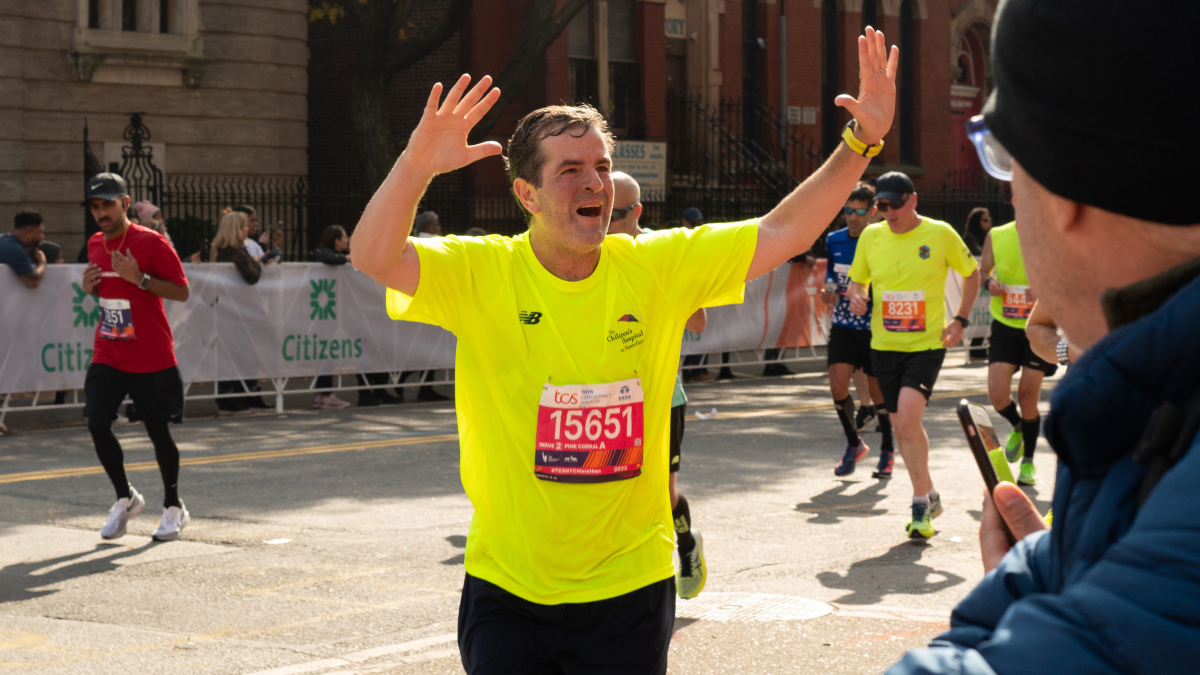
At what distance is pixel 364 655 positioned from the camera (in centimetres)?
559

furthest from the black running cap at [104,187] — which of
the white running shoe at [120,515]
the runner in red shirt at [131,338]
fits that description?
the white running shoe at [120,515]

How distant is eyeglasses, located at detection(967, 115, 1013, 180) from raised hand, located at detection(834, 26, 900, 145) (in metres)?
1.66

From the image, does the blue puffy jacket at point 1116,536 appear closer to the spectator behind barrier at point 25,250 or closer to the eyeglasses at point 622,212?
the eyeglasses at point 622,212

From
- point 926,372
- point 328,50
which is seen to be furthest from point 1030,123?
point 328,50

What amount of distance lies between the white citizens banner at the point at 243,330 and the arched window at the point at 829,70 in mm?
18092

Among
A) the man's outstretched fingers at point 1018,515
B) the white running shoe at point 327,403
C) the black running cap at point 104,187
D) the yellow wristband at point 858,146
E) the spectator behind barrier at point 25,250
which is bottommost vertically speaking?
the white running shoe at point 327,403

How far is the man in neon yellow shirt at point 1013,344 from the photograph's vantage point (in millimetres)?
10320

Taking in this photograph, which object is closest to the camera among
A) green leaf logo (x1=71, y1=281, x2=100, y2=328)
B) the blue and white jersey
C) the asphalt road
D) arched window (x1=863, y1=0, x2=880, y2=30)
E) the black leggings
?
the asphalt road

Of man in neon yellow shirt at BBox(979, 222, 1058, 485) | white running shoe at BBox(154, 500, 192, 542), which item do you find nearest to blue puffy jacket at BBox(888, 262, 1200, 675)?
white running shoe at BBox(154, 500, 192, 542)

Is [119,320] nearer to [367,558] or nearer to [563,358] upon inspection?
[367,558]

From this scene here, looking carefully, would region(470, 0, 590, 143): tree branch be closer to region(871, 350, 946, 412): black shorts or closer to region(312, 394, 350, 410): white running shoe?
region(312, 394, 350, 410): white running shoe

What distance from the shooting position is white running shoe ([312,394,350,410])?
14.6 metres

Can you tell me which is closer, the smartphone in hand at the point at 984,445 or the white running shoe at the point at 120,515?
the smartphone in hand at the point at 984,445

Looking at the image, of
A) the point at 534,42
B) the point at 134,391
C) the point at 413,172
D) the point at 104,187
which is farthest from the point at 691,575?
the point at 534,42
